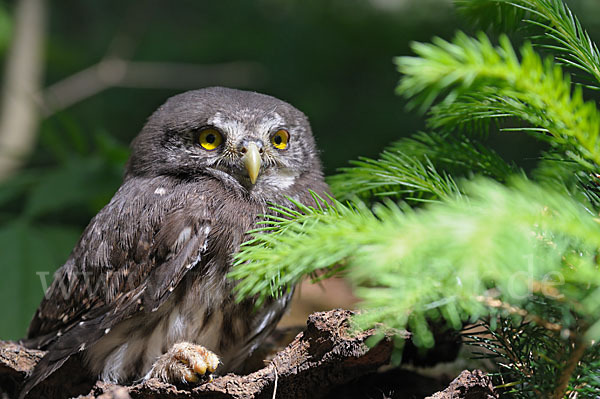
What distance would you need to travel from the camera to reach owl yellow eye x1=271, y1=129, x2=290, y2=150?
217 centimetres

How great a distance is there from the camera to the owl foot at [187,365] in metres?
1.46

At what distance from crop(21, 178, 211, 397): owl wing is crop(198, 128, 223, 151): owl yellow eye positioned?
206 millimetres

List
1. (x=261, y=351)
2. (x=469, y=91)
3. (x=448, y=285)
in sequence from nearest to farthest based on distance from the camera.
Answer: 1. (x=448, y=285)
2. (x=469, y=91)
3. (x=261, y=351)

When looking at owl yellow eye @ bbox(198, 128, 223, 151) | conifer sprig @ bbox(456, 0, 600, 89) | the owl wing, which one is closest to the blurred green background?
the owl wing

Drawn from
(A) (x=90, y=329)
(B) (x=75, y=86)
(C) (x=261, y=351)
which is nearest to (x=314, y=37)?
(B) (x=75, y=86)

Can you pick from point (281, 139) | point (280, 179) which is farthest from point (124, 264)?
point (281, 139)

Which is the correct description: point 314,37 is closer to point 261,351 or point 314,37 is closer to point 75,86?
point 75,86

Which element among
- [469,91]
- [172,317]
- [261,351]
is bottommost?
[261,351]

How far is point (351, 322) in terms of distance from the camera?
1.35 m

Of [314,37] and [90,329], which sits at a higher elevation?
[314,37]

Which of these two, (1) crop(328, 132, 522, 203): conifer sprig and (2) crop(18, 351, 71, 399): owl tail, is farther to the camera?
(2) crop(18, 351, 71, 399): owl tail

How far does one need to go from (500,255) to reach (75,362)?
1.54 metres

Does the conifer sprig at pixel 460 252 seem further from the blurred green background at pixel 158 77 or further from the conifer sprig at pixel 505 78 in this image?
the blurred green background at pixel 158 77

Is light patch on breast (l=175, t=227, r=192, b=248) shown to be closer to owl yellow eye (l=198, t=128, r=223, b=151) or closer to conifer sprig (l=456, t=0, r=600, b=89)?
owl yellow eye (l=198, t=128, r=223, b=151)
